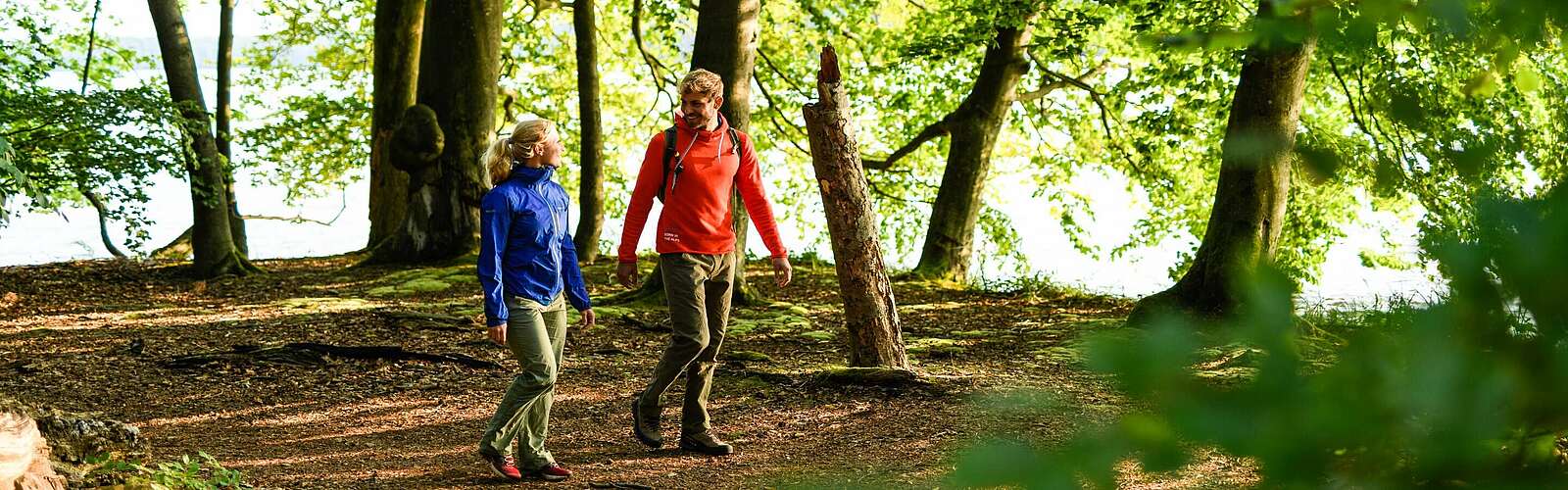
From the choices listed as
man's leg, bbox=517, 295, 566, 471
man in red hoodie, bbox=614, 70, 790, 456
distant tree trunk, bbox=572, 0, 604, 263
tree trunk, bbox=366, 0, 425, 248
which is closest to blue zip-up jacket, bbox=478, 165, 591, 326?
man's leg, bbox=517, 295, 566, 471

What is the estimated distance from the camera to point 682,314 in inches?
231

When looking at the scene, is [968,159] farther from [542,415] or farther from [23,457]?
[23,457]

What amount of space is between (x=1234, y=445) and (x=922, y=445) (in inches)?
223

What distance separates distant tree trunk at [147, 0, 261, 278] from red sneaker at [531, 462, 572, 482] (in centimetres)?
755

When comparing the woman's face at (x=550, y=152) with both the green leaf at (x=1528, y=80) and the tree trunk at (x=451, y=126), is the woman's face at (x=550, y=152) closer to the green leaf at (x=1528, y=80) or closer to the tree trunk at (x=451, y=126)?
the green leaf at (x=1528, y=80)

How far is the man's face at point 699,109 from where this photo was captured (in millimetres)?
5793

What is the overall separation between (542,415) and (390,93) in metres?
11.3

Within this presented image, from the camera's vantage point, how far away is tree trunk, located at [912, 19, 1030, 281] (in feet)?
48.2

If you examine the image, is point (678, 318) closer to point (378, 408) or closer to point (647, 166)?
point (647, 166)

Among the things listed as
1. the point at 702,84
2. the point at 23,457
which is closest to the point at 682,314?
the point at 702,84

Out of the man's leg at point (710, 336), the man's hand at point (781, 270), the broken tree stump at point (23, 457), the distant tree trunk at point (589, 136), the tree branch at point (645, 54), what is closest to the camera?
the broken tree stump at point (23, 457)

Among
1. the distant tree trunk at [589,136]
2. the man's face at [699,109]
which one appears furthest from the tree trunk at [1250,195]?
the distant tree trunk at [589,136]

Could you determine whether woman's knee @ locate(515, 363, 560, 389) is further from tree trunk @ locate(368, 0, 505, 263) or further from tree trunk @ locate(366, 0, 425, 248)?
tree trunk @ locate(366, 0, 425, 248)

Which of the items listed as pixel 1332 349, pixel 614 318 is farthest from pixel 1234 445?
pixel 614 318
